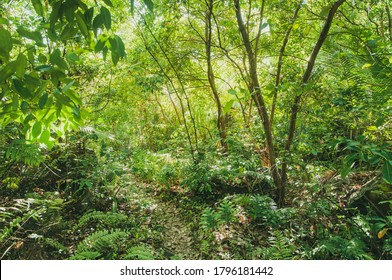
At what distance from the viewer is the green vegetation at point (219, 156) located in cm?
176

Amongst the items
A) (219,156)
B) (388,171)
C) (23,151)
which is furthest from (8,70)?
(219,156)

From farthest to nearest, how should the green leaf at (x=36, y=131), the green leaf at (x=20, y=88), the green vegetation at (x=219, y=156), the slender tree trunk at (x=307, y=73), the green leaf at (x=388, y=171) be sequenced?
the slender tree trunk at (x=307, y=73) < the green vegetation at (x=219, y=156) < the green leaf at (x=36, y=131) < the green leaf at (x=388, y=171) < the green leaf at (x=20, y=88)

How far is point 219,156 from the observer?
6.20 m

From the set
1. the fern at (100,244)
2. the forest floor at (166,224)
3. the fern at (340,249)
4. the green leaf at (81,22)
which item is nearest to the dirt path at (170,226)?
the forest floor at (166,224)

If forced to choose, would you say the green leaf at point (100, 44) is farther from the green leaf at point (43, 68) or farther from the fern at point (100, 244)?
the fern at point (100, 244)

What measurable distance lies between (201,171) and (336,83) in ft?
9.55

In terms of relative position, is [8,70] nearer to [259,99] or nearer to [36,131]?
[36,131]

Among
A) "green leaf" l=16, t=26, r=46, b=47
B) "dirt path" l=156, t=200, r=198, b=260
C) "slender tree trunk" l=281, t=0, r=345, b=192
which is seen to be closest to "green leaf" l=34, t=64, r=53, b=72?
"green leaf" l=16, t=26, r=46, b=47

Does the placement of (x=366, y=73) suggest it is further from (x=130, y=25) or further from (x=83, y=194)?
(x=130, y=25)

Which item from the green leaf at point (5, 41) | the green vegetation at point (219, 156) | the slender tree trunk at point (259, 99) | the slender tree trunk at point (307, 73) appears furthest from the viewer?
the slender tree trunk at point (259, 99)

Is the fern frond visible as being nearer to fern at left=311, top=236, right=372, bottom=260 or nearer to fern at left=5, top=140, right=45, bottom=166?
fern at left=5, top=140, right=45, bottom=166

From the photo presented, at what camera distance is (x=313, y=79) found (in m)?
3.29

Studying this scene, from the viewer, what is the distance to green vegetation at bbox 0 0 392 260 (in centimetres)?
176
